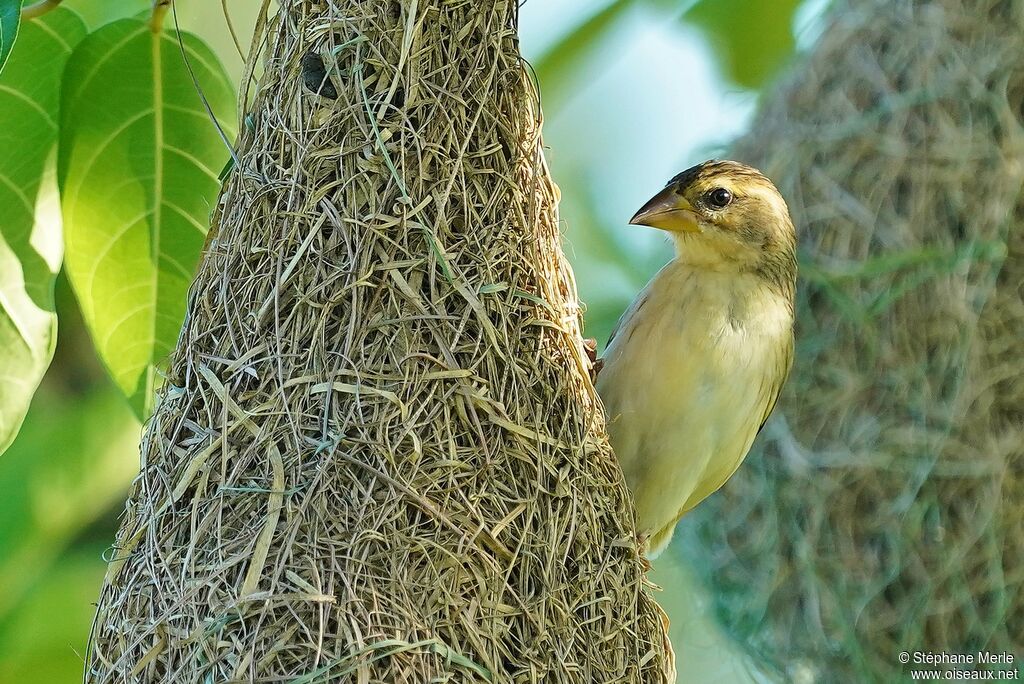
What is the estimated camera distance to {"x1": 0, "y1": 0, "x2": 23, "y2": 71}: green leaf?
1461mm

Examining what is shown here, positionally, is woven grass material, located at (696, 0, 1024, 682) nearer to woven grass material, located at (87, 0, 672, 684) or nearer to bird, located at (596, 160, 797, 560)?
bird, located at (596, 160, 797, 560)

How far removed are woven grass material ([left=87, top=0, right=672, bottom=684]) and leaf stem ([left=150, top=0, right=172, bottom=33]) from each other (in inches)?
7.1

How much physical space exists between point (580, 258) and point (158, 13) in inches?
76.0

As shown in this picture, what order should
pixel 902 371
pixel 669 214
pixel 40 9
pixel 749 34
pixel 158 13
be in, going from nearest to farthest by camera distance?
1. pixel 40 9
2. pixel 158 13
3. pixel 669 214
4. pixel 902 371
5. pixel 749 34

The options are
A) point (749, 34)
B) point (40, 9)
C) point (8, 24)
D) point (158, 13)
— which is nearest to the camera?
point (8, 24)

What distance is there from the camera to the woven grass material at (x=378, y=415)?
4.69ft

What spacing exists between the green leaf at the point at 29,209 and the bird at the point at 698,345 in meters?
0.87

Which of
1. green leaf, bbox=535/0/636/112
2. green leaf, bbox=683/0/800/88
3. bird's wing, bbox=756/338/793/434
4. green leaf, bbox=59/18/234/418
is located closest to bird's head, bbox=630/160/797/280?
bird's wing, bbox=756/338/793/434

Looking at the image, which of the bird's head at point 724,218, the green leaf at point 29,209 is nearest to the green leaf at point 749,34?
the bird's head at point 724,218

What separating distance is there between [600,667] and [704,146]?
5.90 feet

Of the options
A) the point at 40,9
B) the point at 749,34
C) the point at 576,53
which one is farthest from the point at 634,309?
the point at 749,34

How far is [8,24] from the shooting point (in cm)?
147

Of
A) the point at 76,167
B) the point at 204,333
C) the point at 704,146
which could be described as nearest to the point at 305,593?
the point at 204,333

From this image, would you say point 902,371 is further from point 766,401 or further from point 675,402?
point 675,402
